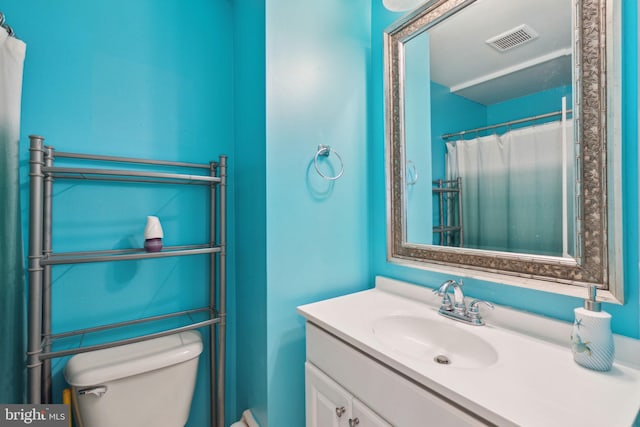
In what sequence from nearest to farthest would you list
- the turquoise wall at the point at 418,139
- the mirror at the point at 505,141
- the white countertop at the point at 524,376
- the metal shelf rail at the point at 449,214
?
the white countertop at the point at 524,376 < the mirror at the point at 505,141 < the metal shelf rail at the point at 449,214 < the turquoise wall at the point at 418,139

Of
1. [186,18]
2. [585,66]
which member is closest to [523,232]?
[585,66]

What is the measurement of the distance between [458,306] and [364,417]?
474mm

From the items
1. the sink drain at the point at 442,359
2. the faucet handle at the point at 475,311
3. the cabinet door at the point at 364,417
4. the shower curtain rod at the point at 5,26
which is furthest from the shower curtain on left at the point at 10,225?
the faucet handle at the point at 475,311

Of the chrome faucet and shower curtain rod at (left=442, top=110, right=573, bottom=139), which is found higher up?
shower curtain rod at (left=442, top=110, right=573, bottom=139)

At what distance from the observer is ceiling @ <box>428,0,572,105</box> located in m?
0.82

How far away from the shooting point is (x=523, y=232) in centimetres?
90

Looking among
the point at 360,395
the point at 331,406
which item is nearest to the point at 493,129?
the point at 360,395

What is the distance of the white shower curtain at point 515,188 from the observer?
825 millimetres

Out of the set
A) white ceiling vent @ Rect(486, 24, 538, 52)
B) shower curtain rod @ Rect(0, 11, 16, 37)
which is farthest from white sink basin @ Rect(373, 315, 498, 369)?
shower curtain rod @ Rect(0, 11, 16, 37)

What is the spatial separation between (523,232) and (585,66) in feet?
1.61

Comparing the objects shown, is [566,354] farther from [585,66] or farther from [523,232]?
[585,66]

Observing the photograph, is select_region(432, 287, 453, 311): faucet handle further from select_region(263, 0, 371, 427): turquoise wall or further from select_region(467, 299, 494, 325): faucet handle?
select_region(263, 0, 371, 427): turquoise wall

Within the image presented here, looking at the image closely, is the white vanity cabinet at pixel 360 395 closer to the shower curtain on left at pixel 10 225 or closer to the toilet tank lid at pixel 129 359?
the toilet tank lid at pixel 129 359

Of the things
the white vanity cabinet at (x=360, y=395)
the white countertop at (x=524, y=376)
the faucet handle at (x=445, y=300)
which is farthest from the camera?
the faucet handle at (x=445, y=300)
